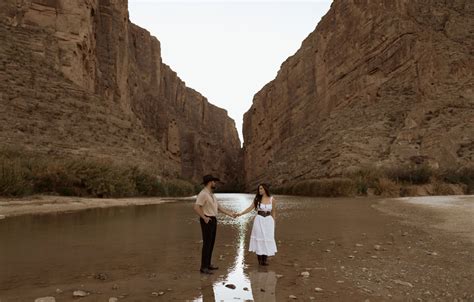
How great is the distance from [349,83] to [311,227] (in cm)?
4104

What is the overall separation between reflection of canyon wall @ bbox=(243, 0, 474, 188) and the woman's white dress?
33590 mm

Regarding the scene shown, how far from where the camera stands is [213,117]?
138875 mm

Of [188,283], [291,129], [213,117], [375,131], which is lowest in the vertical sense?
[188,283]

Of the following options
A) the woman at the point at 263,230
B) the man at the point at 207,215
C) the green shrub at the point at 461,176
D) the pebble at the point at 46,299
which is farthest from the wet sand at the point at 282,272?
the green shrub at the point at 461,176

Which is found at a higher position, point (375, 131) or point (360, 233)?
point (375, 131)

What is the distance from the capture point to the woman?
648 centimetres

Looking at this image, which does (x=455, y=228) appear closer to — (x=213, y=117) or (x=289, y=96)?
(x=289, y=96)

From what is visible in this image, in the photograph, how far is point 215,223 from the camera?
20.3ft

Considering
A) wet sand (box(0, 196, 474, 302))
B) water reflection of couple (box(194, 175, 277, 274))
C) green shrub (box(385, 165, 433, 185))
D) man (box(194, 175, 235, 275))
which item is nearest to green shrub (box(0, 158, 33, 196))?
wet sand (box(0, 196, 474, 302))

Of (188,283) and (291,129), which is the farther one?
(291,129)

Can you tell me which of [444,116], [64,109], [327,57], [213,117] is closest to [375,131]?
[444,116]

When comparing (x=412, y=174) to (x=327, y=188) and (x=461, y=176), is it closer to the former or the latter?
(x=461, y=176)

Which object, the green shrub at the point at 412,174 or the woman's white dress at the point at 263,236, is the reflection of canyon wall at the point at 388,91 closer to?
the green shrub at the point at 412,174

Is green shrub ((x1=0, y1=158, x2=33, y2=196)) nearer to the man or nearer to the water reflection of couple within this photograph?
the water reflection of couple
